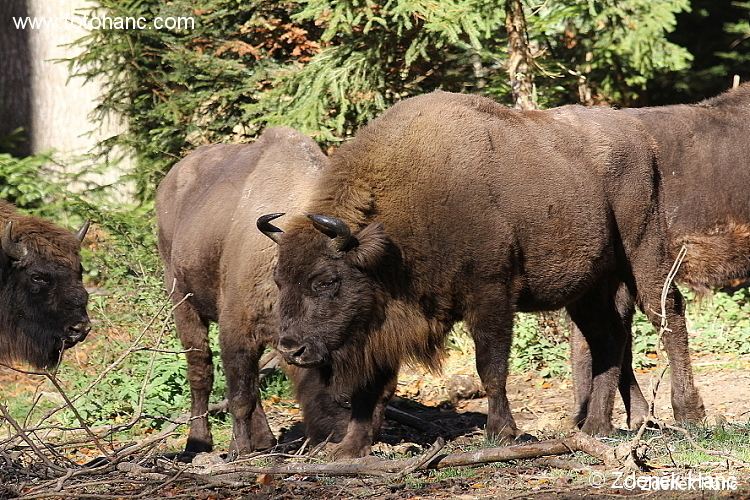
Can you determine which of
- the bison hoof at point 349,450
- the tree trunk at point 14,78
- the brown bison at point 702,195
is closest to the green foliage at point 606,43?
the brown bison at point 702,195

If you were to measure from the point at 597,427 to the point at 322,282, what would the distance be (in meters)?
2.66

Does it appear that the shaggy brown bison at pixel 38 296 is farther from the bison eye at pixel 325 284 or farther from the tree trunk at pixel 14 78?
the tree trunk at pixel 14 78

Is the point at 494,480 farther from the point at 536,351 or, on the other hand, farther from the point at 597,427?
the point at 536,351

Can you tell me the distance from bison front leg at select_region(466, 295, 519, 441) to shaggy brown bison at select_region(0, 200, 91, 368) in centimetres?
319

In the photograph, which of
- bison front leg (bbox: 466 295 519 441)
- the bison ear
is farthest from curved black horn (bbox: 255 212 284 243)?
bison front leg (bbox: 466 295 519 441)

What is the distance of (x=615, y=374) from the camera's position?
28.5ft

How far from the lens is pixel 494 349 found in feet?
25.3

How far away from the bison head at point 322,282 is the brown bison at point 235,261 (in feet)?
2.64

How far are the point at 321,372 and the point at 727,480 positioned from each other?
3.30 metres

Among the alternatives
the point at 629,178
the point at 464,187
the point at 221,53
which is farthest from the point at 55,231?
the point at 221,53

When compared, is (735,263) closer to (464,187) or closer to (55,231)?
(464,187)

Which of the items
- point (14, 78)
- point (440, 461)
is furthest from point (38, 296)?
point (14, 78)

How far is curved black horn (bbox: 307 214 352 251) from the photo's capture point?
722cm

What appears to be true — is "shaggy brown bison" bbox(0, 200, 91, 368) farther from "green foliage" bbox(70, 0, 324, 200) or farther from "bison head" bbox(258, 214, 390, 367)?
"green foliage" bbox(70, 0, 324, 200)
